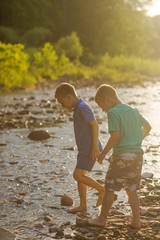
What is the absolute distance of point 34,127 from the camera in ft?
32.7

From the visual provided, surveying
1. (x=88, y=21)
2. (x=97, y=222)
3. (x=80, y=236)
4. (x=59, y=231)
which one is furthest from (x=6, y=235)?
(x=88, y=21)

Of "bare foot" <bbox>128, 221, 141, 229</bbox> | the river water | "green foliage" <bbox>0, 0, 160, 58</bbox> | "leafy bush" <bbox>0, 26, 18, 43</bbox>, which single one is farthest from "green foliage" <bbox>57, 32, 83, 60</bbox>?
"bare foot" <bbox>128, 221, 141, 229</bbox>

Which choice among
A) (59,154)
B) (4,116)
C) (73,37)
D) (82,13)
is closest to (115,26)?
(82,13)

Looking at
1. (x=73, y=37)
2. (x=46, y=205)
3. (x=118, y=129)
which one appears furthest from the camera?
(x=73, y=37)

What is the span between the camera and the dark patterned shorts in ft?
11.7

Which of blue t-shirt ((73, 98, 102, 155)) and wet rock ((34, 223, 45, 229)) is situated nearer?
wet rock ((34, 223, 45, 229))

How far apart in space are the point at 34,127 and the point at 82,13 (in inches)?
1823

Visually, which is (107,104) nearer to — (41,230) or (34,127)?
(41,230)

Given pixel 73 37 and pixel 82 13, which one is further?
pixel 82 13

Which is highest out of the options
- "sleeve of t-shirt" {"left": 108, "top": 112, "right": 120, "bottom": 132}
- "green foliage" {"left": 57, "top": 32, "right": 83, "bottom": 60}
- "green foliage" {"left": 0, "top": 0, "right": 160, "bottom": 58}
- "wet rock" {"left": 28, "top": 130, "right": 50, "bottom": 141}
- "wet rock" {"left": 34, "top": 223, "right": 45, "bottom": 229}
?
"green foliage" {"left": 0, "top": 0, "right": 160, "bottom": 58}

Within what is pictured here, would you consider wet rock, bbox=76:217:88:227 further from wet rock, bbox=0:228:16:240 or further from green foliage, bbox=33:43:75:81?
green foliage, bbox=33:43:75:81

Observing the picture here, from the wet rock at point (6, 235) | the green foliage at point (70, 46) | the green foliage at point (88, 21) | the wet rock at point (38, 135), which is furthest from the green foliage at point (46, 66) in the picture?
the wet rock at point (6, 235)

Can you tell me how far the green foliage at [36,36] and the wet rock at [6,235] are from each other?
1604 inches

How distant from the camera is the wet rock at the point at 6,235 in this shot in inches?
139
